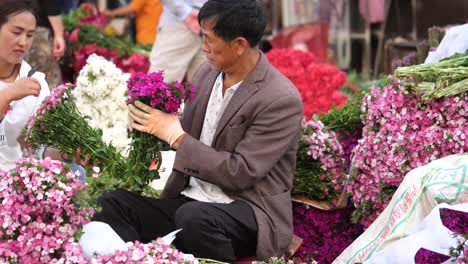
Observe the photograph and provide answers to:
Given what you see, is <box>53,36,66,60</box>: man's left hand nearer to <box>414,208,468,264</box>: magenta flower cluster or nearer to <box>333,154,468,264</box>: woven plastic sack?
<box>333,154,468,264</box>: woven plastic sack

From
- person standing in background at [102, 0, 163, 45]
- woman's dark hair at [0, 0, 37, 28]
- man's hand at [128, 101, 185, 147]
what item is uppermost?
woman's dark hair at [0, 0, 37, 28]

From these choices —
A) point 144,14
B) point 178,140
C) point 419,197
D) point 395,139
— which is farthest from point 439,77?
point 144,14

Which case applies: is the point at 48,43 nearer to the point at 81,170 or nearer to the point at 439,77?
the point at 81,170

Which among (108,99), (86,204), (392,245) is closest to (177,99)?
(86,204)

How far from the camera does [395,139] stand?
13.0 feet

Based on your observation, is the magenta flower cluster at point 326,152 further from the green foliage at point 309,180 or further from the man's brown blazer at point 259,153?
the man's brown blazer at point 259,153

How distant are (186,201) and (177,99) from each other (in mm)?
540

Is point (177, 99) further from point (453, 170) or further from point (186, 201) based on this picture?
point (453, 170)

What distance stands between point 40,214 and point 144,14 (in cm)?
684

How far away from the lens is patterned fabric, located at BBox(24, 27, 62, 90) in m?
6.25

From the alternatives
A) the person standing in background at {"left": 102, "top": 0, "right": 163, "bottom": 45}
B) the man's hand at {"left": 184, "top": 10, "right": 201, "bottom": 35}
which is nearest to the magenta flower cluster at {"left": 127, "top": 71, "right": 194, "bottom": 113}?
the man's hand at {"left": 184, "top": 10, "right": 201, "bottom": 35}

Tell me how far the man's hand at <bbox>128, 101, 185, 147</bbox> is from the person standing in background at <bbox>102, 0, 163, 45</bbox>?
5955mm

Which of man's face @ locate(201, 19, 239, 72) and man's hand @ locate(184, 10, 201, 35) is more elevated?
man's face @ locate(201, 19, 239, 72)

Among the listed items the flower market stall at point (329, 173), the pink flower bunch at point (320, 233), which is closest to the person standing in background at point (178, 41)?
the flower market stall at point (329, 173)
